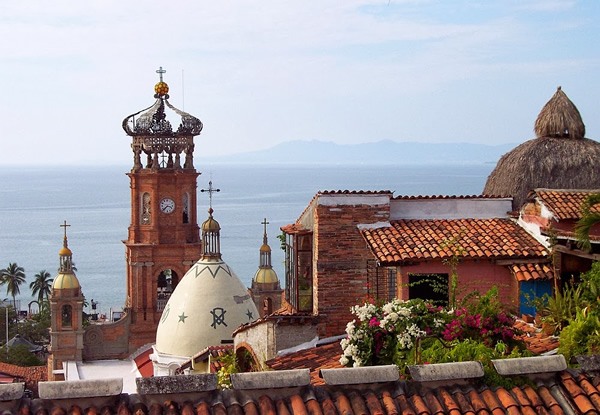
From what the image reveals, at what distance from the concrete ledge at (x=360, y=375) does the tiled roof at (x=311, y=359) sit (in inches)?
176

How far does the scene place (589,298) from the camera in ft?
46.2

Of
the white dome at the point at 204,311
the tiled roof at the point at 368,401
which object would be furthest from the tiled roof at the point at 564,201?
the white dome at the point at 204,311

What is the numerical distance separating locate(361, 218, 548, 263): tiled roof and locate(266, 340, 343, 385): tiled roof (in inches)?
59.0

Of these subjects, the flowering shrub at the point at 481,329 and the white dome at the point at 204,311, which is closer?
the flowering shrub at the point at 481,329

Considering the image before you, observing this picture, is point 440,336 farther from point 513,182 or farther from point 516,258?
point 513,182

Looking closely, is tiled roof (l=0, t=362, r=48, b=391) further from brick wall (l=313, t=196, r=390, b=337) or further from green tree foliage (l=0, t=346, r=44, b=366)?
brick wall (l=313, t=196, r=390, b=337)

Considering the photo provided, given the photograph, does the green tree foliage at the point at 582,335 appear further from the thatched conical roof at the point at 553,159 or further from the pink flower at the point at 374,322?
the thatched conical roof at the point at 553,159

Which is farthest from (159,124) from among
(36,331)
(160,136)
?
(36,331)

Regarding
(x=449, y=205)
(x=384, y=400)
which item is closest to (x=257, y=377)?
(x=384, y=400)

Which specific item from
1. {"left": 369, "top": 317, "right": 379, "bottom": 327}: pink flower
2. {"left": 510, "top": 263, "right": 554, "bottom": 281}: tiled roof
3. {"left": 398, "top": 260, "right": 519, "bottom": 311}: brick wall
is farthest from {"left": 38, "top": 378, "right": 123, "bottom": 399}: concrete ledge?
{"left": 510, "top": 263, "right": 554, "bottom": 281}: tiled roof

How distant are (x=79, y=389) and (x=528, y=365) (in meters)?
3.91

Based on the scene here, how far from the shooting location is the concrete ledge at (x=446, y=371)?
10164mm

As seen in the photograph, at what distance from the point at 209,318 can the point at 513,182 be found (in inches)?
476

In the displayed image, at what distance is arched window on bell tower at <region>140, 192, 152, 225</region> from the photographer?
49.0 m
